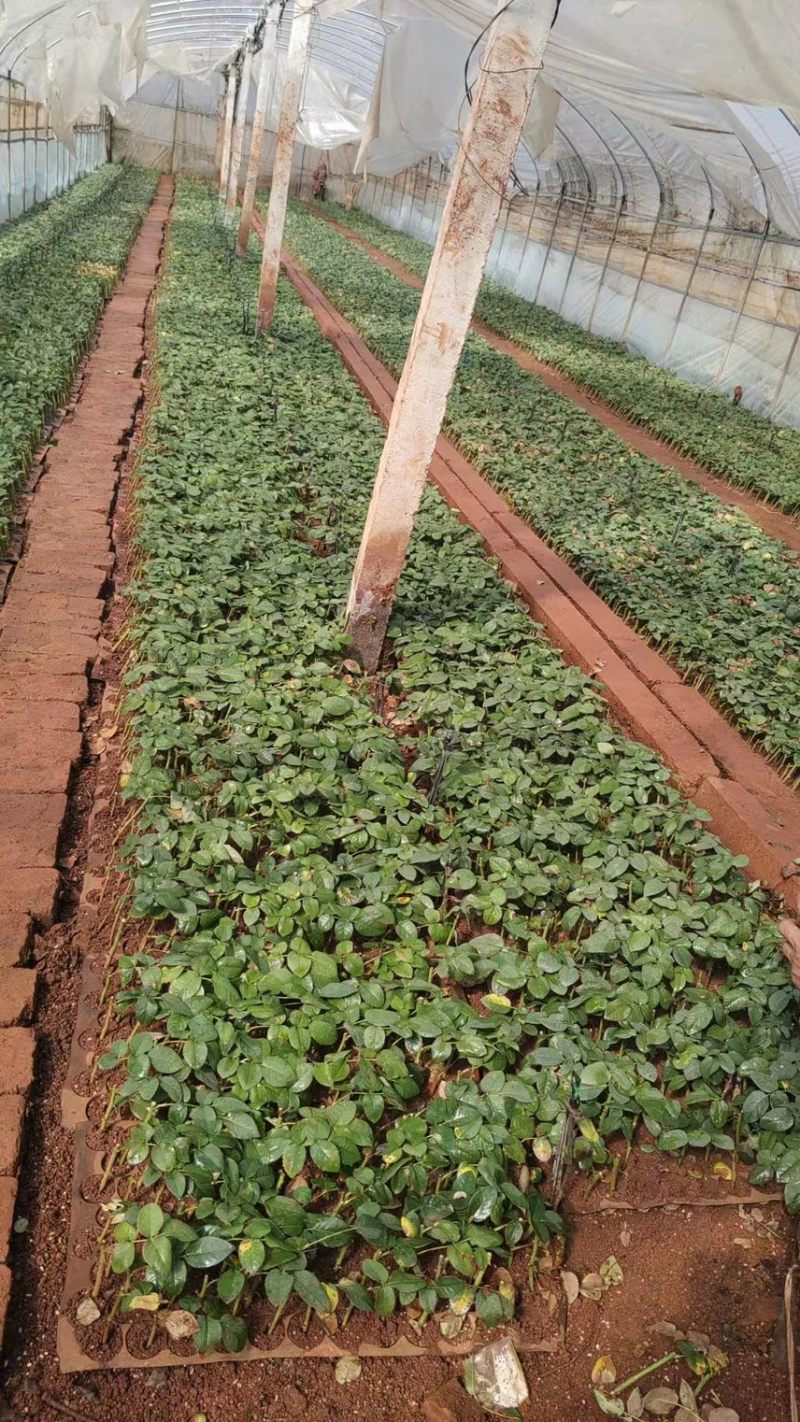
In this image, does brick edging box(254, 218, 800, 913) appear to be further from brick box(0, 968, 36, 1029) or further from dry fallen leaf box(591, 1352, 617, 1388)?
brick box(0, 968, 36, 1029)

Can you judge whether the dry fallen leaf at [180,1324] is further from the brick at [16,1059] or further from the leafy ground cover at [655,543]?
the leafy ground cover at [655,543]

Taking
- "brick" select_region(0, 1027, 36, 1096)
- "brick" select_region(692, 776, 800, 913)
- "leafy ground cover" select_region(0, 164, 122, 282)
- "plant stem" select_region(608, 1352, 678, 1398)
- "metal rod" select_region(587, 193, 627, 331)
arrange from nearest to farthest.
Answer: "plant stem" select_region(608, 1352, 678, 1398) → "brick" select_region(0, 1027, 36, 1096) → "brick" select_region(692, 776, 800, 913) → "leafy ground cover" select_region(0, 164, 122, 282) → "metal rod" select_region(587, 193, 627, 331)

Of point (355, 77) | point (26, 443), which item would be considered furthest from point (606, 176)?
point (26, 443)

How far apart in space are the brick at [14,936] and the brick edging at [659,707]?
7.35 feet

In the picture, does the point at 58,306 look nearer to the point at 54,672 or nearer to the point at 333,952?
the point at 54,672

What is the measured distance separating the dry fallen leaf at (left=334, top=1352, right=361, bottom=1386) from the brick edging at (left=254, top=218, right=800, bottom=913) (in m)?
1.64

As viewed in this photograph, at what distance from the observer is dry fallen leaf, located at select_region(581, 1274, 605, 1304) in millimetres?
2164

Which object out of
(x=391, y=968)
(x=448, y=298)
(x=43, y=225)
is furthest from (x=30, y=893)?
(x=43, y=225)

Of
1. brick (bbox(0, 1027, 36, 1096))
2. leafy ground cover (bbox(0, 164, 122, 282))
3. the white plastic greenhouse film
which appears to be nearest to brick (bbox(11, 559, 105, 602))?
brick (bbox(0, 1027, 36, 1096))

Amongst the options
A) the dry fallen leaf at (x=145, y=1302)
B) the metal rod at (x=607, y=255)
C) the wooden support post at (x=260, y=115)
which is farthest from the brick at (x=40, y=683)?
the metal rod at (x=607, y=255)

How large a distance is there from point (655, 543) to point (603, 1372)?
5.39m

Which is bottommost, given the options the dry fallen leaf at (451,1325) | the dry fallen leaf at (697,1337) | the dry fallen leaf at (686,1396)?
the dry fallen leaf at (451,1325)

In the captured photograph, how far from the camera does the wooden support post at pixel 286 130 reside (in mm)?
9508

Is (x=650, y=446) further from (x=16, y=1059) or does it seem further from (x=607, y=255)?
Answer: (x=16, y=1059)
